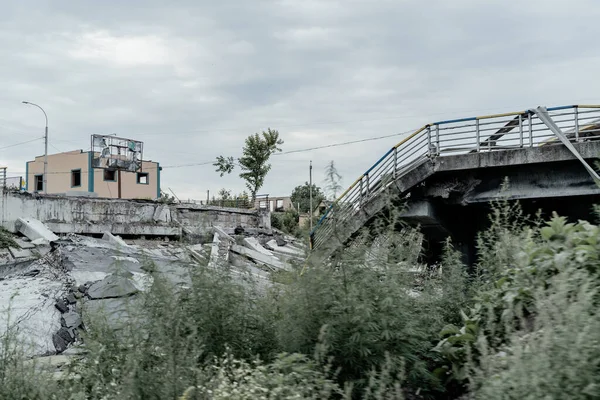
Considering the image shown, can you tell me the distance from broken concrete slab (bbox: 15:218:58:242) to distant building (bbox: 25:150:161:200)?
26713 mm

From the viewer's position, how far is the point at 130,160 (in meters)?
43.2

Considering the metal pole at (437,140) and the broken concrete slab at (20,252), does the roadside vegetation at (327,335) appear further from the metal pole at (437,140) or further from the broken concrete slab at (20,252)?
the broken concrete slab at (20,252)

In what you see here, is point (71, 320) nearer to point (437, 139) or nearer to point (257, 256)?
point (257, 256)

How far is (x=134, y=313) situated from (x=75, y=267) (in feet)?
42.9

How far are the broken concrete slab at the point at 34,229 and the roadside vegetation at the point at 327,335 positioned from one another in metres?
17.0

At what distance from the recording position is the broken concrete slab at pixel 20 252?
19.5m

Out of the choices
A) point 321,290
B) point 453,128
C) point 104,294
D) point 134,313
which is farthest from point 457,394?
point 453,128

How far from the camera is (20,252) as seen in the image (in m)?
19.8

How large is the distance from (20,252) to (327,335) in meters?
18.4

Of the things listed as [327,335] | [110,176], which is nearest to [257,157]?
[110,176]

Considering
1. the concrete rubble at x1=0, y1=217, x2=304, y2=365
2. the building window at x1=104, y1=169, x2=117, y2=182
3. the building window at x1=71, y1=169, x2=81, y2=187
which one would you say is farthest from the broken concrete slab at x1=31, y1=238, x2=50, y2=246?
the building window at x1=71, y1=169, x2=81, y2=187

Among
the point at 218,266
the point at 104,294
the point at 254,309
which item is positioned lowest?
the point at 104,294

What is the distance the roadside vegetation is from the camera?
3814mm

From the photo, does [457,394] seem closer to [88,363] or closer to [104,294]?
[88,363]
